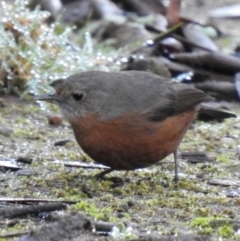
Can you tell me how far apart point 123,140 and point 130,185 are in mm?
403

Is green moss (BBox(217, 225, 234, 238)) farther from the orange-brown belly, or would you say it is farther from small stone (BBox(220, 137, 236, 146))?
small stone (BBox(220, 137, 236, 146))

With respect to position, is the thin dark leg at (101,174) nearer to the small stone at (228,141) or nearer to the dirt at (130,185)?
the dirt at (130,185)

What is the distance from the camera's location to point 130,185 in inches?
231

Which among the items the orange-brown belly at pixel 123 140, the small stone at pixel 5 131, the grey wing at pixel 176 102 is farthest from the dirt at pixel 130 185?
the grey wing at pixel 176 102

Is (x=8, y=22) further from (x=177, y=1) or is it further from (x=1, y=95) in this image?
(x=177, y=1)

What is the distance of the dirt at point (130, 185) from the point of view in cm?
472

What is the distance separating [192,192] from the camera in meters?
5.78

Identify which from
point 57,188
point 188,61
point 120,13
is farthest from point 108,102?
point 120,13

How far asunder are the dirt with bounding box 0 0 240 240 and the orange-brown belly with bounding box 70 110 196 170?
209 mm

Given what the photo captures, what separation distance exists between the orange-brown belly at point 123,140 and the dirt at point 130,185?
209mm

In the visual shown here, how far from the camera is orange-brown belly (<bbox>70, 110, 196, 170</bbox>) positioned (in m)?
5.62

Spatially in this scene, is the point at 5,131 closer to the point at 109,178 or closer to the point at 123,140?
the point at 109,178

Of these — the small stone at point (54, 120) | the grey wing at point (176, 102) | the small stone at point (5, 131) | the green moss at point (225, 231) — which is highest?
the grey wing at point (176, 102)

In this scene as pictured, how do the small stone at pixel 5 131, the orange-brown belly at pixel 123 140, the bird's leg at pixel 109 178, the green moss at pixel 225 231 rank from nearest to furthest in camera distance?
the green moss at pixel 225 231 < the orange-brown belly at pixel 123 140 < the bird's leg at pixel 109 178 < the small stone at pixel 5 131
